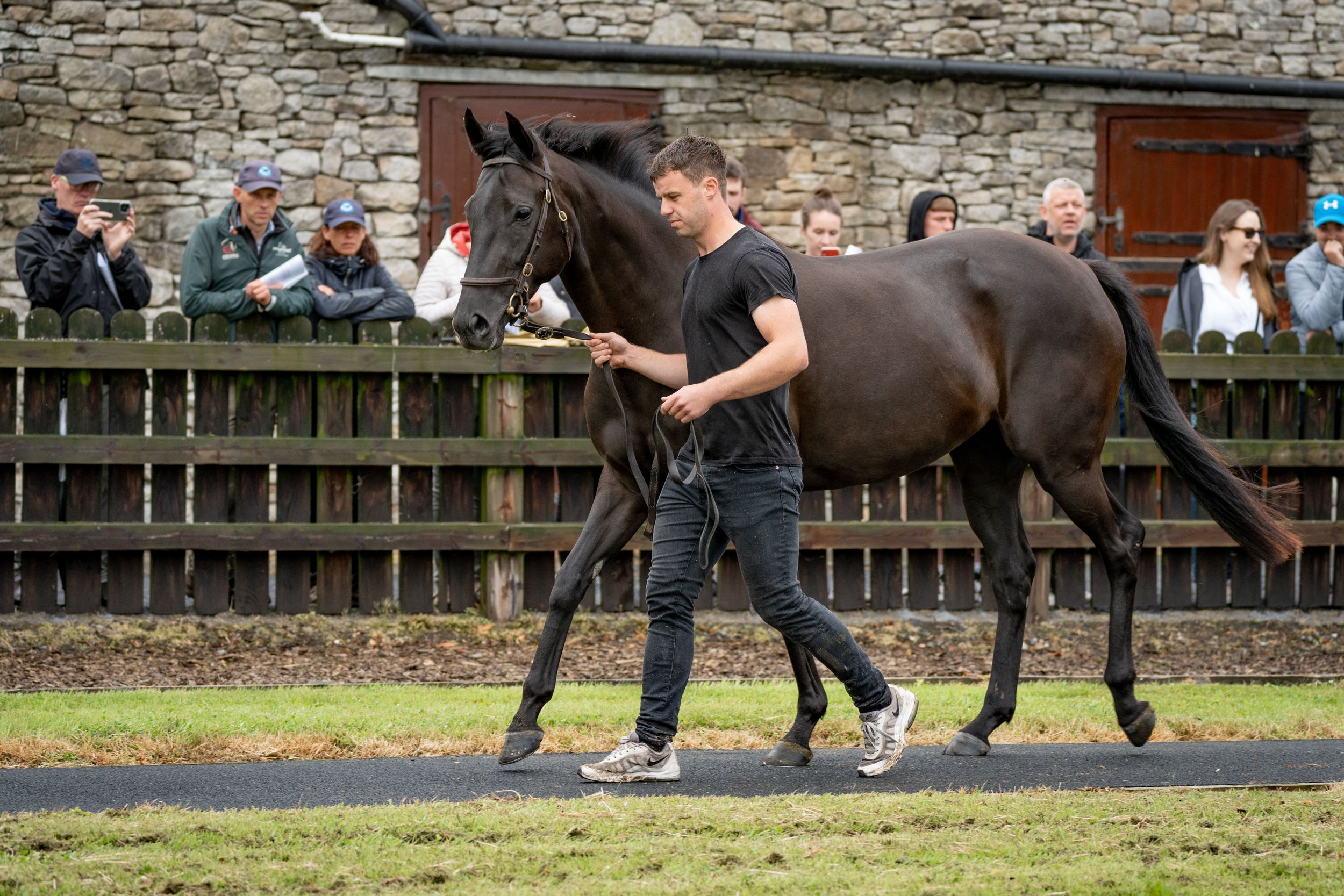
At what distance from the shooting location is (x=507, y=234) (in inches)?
203

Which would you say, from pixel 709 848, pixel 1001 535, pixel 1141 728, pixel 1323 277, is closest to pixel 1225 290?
pixel 1323 277

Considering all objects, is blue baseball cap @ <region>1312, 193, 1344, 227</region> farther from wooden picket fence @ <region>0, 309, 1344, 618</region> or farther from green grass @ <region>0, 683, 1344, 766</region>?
green grass @ <region>0, 683, 1344, 766</region>

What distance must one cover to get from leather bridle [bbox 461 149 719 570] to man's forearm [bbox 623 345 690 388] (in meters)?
0.12

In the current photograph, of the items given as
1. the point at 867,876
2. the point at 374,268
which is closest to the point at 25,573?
the point at 374,268

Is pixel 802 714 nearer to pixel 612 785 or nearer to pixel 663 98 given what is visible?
pixel 612 785

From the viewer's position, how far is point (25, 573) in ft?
27.6

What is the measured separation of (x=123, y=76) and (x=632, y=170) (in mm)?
9516

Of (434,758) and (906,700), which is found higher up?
(906,700)

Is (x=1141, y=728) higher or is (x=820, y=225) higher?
(x=820, y=225)

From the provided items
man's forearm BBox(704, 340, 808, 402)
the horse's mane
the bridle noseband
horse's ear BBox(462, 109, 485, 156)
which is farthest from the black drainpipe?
man's forearm BBox(704, 340, 808, 402)

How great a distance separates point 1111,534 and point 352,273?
514 centimetres

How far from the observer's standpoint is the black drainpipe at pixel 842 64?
13.8 meters

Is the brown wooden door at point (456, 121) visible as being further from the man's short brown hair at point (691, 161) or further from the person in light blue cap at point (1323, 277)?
the man's short brown hair at point (691, 161)

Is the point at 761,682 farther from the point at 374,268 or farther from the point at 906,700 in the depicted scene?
the point at 374,268
